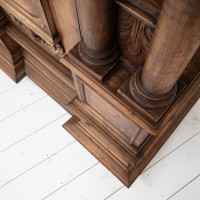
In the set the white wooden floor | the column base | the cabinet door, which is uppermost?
the cabinet door

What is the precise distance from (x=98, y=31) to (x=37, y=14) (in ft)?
1.00

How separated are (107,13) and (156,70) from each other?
151mm

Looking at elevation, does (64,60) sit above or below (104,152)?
above

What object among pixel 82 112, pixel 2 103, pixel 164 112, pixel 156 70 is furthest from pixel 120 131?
pixel 2 103

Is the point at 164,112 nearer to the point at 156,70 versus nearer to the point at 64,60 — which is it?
the point at 156,70

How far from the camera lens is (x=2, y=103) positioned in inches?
49.3

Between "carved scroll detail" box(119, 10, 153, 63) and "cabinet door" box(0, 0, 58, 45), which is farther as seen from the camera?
"cabinet door" box(0, 0, 58, 45)

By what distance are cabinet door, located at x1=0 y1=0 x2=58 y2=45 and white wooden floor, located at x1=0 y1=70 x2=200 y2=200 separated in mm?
486

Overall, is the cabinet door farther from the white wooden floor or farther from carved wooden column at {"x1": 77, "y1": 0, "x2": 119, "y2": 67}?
the white wooden floor

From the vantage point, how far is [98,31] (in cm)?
55

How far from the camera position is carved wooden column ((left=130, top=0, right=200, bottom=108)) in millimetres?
346

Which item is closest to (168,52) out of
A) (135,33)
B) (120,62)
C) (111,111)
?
(135,33)

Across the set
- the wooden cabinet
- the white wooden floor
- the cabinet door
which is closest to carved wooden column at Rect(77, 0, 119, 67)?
the wooden cabinet

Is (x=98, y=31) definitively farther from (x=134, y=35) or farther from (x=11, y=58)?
(x=11, y=58)
